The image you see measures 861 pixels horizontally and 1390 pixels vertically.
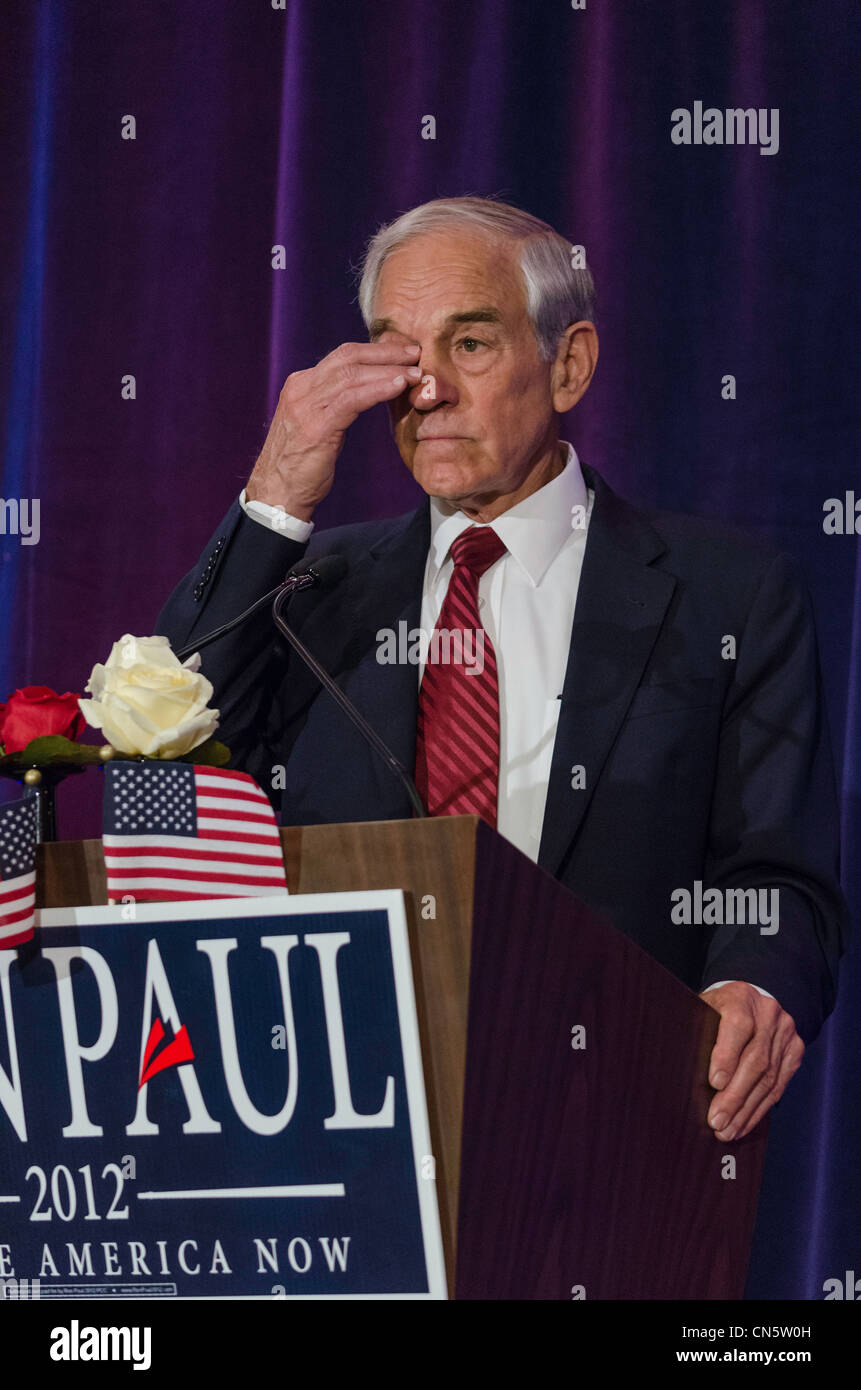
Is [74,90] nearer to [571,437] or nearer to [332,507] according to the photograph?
[332,507]

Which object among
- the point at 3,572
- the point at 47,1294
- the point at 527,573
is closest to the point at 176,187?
the point at 3,572

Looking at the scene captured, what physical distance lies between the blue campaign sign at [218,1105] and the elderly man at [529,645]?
68 centimetres

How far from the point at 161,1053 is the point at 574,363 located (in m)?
1.38

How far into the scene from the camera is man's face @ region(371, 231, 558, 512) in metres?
2.12

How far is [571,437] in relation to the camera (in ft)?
9.11

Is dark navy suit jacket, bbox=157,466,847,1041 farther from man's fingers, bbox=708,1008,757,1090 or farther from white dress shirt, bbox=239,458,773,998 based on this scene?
man's fingers, bbox=708,1008,757,1090

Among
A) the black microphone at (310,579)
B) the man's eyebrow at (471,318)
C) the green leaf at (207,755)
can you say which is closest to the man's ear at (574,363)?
the man's eyebrow at (471,318)

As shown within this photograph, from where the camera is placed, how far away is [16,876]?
1237 mm

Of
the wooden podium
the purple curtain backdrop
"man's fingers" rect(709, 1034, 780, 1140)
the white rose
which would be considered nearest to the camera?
the wooden podium

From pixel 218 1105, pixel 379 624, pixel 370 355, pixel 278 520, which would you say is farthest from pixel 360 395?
pixel 218 1105

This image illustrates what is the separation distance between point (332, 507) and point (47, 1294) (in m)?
1.80

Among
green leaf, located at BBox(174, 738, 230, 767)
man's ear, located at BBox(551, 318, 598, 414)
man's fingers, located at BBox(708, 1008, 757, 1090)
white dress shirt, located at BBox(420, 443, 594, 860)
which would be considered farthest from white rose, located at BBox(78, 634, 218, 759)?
man's ear, located at BBox(551, 318, 598, 414)

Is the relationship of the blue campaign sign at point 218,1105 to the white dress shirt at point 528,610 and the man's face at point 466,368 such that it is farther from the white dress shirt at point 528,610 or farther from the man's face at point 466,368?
the man's face at point 466,368

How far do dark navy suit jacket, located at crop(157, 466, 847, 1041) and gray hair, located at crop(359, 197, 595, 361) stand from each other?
34 cm
